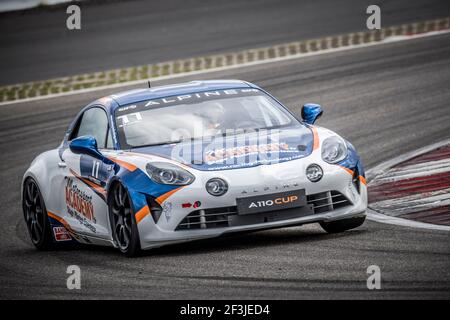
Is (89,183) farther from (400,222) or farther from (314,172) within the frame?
(400,222)

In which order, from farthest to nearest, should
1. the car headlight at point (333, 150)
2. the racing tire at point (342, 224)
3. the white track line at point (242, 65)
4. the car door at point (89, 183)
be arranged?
the white track line at point (242, 65) → the car door at point (89, 183) → the racing tire at point (342, 224) → the car headlight at point (333, 150)

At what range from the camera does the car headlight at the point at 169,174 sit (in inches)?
319

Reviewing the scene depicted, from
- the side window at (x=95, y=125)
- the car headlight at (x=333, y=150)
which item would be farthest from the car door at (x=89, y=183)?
the car headlight at (x=333, y=150)

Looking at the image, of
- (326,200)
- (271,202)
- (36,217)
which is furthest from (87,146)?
(326,200)

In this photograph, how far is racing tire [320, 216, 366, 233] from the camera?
870 centimetres

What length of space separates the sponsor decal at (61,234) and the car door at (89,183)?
0.47 feet

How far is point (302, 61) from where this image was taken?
18.7m

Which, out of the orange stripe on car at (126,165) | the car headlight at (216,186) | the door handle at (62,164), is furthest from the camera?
the door handle at (62,164)

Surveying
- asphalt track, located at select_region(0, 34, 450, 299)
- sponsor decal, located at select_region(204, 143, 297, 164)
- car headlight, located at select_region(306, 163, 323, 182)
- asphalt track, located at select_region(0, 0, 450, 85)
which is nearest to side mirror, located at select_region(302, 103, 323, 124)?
asphalt track, located at select_region(0, 34, 450, 299)

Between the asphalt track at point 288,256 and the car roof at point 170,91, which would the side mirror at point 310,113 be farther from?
the asphalt track at point 288,256

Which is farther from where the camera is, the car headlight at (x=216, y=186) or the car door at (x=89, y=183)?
the car door at (x=89, y=183)

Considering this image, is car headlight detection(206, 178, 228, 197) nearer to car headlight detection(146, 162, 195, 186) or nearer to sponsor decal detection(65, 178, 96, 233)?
car headlight detection(146, 162, 195, 186)
